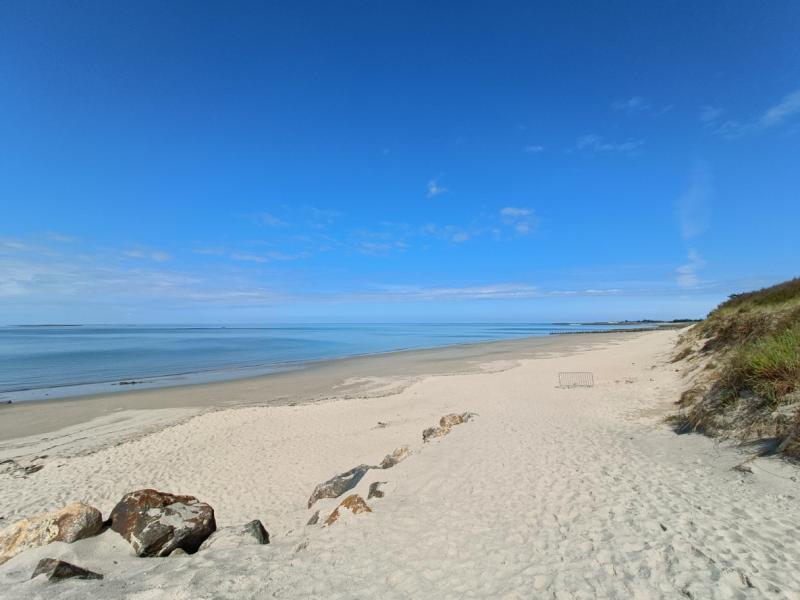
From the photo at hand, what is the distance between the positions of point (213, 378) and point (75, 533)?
24131 mm

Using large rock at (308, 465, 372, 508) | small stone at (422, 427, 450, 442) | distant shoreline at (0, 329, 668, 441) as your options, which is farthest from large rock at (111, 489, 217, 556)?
distant shoreline at (0, 329, 668, 441)

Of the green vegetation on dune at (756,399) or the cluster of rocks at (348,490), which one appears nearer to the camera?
the cluster of rocks at (348,490)

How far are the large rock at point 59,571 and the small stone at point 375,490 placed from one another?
4.19m

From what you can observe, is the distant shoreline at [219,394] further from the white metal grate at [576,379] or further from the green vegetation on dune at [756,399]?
the green vegetation on dune at [756,399]

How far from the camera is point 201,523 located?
6.26 metres

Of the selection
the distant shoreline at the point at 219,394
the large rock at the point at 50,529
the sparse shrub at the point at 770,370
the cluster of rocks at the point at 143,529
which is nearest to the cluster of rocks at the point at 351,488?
the cluster of rocks at the point at 143,529

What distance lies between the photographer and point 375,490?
25.6 ft

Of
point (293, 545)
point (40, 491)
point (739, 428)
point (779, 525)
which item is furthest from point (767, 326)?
point (40, 491)

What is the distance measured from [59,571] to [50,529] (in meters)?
1.76

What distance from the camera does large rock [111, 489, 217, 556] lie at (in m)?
5.79

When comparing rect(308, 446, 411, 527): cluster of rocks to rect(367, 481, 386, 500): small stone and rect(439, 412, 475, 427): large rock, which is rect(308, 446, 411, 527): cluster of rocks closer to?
rect(367, 481, 386, 500): small stone

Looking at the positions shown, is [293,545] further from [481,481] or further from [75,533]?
[481,481]

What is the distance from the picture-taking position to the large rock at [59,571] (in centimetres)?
456

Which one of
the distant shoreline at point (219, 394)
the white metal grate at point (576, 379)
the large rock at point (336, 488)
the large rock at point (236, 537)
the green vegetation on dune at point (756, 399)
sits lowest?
the distant shoreline at point (219, 394)
